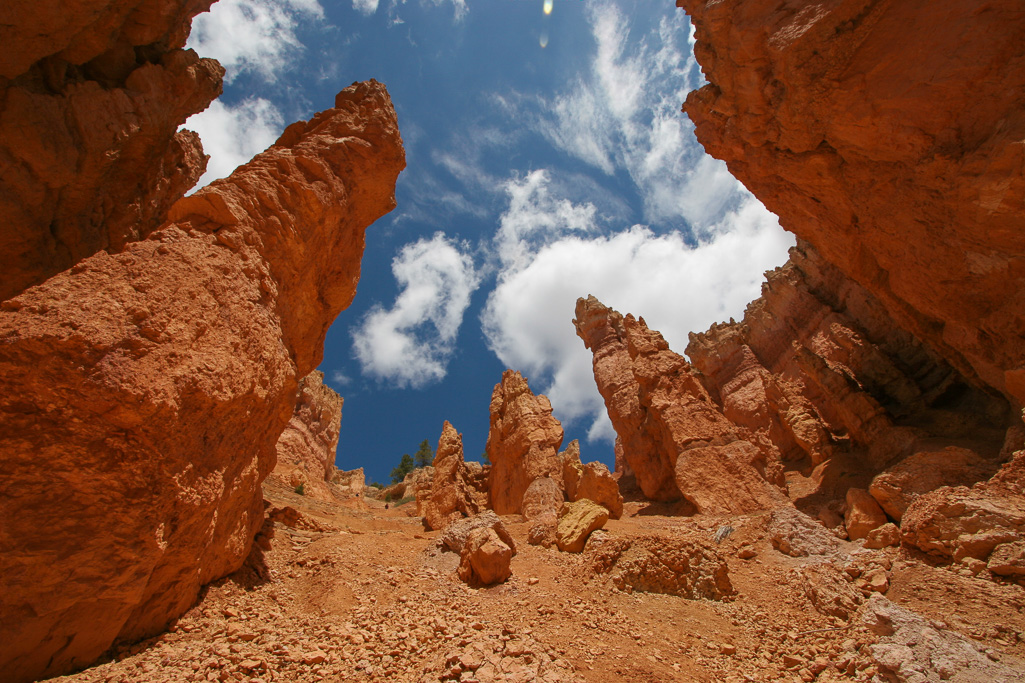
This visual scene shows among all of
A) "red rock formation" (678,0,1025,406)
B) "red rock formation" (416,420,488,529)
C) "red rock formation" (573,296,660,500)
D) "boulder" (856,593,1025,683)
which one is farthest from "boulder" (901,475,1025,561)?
"red rock formation" (416,420,488,529)

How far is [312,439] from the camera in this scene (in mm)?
29875

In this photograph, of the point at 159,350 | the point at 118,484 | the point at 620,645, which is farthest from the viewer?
the point at 620,645

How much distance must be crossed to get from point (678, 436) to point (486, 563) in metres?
11.8

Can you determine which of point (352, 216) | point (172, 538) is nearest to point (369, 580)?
point (172, 538)

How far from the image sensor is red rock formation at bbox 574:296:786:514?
15.3 m

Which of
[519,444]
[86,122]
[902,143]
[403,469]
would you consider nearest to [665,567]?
[902,143]

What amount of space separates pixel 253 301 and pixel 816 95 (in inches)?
549

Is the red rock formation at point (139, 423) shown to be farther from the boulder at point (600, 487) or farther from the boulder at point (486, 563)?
the boulder at point (600, 487)

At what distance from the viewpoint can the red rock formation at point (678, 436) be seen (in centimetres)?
1530

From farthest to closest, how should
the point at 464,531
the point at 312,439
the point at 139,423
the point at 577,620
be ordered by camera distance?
the point at 312,439, the point at 464,531, the point at 577,620, the point at 139,423

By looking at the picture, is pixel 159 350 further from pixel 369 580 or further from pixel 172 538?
pixel 369 580

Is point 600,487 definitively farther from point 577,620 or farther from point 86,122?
point 86,122

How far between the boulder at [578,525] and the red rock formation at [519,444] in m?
6.33

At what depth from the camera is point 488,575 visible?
8.28m
